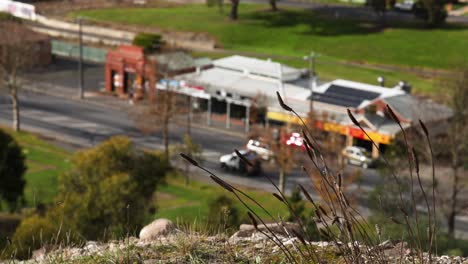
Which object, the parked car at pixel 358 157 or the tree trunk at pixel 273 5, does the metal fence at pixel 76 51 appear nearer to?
the tree trunk at pixel 273 5

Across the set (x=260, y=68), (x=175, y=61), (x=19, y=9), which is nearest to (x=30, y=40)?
(x=175, y=61)

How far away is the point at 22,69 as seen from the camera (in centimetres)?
6012

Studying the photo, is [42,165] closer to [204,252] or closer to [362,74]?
[362,74]

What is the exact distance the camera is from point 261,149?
1823 inches

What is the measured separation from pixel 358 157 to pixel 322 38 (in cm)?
3366

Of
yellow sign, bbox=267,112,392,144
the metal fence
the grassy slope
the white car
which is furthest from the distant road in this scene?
yellow sign, bbox=267,112,392,144

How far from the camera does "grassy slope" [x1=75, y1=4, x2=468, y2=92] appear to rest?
72.1 m

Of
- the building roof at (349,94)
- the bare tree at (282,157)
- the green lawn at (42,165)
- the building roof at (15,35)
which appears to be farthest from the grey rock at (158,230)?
the building roof at (15,35)

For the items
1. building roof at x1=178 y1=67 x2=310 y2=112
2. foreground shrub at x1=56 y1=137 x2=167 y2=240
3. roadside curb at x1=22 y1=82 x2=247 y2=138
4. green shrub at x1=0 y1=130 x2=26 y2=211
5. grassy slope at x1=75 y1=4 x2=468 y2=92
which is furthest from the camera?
grassy slope at x1=75 y1=4 x2=468 y2=92

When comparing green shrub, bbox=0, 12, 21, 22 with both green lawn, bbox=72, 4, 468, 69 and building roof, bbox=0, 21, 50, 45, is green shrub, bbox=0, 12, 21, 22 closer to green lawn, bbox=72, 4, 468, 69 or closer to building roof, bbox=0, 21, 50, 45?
building roof, bbox=0, 21, 50, 45

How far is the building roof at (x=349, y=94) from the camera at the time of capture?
52.8 metres

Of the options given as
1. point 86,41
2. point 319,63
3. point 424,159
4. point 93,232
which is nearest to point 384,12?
point 319,63

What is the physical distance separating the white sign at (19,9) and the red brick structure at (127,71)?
25.6 meters

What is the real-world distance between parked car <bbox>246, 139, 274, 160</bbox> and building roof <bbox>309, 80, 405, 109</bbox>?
26.2 feet
